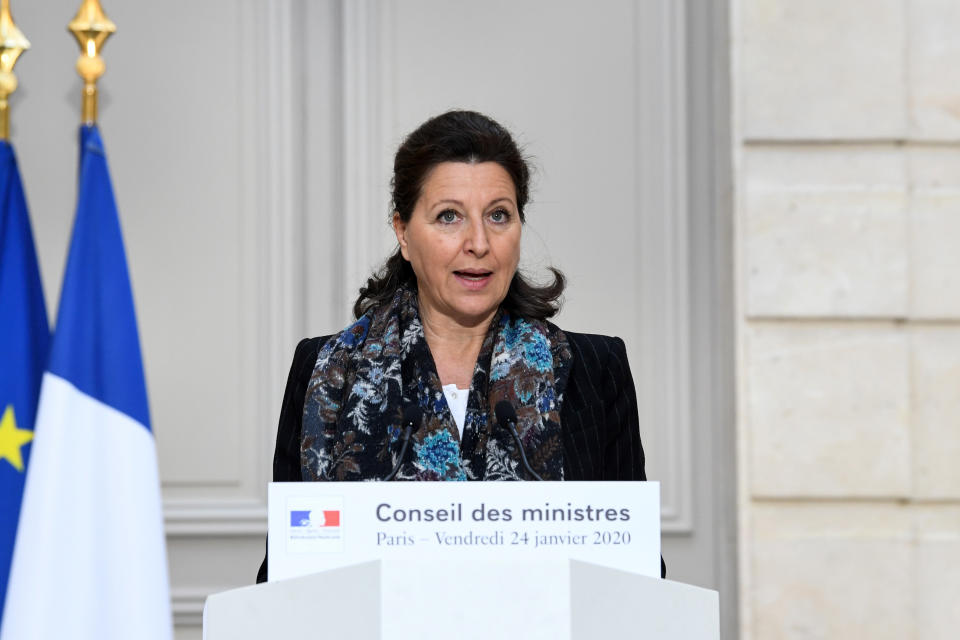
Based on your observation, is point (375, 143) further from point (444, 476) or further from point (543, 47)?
point (444, 476)

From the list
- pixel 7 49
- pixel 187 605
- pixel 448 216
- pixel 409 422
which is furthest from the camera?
pixel 187 605

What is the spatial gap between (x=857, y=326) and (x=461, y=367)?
151 centimetres

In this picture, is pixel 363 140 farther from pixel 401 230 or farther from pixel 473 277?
pixel 473 277

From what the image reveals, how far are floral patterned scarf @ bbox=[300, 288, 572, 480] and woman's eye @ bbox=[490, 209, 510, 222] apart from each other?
23cm

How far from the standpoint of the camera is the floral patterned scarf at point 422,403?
6.44ft

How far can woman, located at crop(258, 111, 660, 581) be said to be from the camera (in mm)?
1998

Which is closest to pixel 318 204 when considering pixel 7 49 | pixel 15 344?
pixel 7 49

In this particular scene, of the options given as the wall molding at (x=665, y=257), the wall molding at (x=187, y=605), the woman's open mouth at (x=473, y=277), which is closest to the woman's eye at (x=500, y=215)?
the woman's open mouth at (x=473, y=277)

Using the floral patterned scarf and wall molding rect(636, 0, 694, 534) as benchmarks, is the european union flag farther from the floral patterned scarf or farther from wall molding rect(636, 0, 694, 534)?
wall molding rect(636, 0, 694, 534)

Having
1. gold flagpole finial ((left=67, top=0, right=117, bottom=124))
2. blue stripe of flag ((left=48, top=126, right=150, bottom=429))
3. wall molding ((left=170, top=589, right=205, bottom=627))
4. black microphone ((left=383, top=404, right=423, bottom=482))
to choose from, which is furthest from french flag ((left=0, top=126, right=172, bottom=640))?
wall molding ((left=170, top=589, right=205, bottom=627))

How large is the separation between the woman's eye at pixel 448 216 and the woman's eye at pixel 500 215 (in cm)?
8

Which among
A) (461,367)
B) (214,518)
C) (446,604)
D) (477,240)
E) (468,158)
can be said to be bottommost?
(214,518)

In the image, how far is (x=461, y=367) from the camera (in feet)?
7.16

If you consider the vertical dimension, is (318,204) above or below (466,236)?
above
